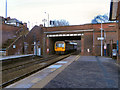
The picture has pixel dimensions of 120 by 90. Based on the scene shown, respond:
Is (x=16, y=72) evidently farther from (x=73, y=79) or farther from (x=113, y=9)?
(x=113, y=9)

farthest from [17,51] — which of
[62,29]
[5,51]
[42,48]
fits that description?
[62,29]

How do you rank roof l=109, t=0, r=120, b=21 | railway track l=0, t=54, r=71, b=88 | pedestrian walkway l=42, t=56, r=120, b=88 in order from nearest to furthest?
pedestrian walkway l=42, t=56, r=120, b=88 → railway track l=0, t=54, r=71, b=88 → roof l=109, t=0, r=120, b=21

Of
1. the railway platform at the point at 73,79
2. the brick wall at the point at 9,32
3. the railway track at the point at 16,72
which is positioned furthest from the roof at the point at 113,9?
the brick wall at the point at 9,32

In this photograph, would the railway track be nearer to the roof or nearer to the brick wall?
the roof

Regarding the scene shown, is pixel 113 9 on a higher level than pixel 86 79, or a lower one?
higher

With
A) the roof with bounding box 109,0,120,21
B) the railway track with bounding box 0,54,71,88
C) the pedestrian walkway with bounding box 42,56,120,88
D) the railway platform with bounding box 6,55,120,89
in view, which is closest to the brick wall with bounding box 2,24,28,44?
the railway track with bounding box 0,54,71,88

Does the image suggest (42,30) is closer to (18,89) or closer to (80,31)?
(80,31)

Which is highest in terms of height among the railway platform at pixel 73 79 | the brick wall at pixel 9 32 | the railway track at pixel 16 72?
the brick wall at pixel 9 32

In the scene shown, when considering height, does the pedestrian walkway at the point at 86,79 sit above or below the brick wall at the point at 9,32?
below

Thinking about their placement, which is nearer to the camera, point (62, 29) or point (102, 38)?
point (102, 38)

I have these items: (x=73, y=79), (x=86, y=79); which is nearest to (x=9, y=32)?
(x=73, y=79)

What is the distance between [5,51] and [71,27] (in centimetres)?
1412

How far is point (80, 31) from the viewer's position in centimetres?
2675

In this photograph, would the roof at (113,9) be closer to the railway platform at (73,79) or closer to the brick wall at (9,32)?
the railway platform at (73,79)
